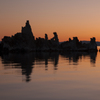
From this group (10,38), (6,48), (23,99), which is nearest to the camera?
(23,99)

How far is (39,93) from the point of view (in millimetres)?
10781

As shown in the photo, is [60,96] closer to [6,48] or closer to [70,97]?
[70,97]

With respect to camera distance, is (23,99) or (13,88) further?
(13,88)

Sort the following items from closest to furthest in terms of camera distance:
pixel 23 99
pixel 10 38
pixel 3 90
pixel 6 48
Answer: pixel 23 99 → pixel 3 90 → pixel 6 48 → pixel 10 38

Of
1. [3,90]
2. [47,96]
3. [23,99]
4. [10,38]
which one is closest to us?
[23,99]

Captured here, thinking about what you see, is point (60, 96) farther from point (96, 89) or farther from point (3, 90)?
point (3, 90)

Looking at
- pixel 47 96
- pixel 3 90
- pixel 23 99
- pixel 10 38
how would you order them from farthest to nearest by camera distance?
pixel 10 38, pixel 3 90, pixel 47 96, pixel 23 99

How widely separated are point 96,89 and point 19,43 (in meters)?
181

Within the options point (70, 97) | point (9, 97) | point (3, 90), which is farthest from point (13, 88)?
point (70, 97)

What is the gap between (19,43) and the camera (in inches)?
7480

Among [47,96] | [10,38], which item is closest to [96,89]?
[47,96]

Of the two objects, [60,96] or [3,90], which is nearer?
[60,96]

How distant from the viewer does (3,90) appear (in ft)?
37.7

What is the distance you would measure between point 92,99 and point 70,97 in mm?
1123
